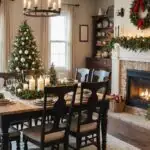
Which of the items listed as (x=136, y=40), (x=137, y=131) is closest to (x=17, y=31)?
(x=136, y=40)

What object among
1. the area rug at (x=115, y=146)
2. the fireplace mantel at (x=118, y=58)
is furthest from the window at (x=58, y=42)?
the area rug at (x=115, y=146)

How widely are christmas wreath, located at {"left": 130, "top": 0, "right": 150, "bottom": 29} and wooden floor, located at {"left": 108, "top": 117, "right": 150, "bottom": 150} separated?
2078 millimetres

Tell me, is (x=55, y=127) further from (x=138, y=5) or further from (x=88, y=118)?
(x=138, y=5)

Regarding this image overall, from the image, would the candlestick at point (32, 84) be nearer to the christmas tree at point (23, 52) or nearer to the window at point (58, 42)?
the christmas tree at point (23, 52)

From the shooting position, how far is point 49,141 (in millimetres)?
3564

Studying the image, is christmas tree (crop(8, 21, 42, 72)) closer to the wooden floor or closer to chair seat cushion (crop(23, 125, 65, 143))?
the wooden floor

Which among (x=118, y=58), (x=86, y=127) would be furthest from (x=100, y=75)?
(x=118, y=58)

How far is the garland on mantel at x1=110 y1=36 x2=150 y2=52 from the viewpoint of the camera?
20.6ft

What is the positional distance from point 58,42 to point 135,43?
283 centimetres

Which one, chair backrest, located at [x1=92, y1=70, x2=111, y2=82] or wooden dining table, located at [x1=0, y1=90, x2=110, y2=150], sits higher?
chair backrest, located at [x1=92, y1=70, x2=111, y2=82]

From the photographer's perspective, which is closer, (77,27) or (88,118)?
(88,118)

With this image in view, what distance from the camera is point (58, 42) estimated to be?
865cm

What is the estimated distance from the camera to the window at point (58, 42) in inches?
336

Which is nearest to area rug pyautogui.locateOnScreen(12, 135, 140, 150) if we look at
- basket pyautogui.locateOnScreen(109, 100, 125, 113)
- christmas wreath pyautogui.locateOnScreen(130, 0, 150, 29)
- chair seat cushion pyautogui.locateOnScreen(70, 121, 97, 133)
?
chair seat cushion pyautogui.locateOnScreen(70, 121, 97, 133)
